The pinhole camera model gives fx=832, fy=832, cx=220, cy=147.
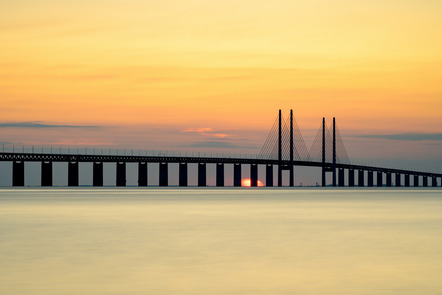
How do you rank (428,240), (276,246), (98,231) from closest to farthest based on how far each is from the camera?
(276,246) < (428,240) < (98,231)

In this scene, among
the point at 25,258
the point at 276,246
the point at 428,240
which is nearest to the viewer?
the point at 25,258

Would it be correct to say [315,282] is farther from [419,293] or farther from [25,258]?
[25,258]

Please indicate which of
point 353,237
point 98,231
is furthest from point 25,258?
point 353,237

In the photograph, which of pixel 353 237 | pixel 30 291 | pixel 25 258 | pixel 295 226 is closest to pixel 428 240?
pixel 353 237

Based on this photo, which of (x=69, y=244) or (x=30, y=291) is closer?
(x=30, y=291)

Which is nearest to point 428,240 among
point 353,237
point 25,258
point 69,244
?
point 353,237

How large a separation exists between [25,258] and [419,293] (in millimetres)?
11383

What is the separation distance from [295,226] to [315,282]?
1965 cm

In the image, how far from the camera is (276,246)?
2680 centimetres

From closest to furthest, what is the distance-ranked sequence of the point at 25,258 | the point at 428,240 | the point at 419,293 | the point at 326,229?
the point at 419,293 < the point at 25,258 < the point at 428,240 < the point at 326,229

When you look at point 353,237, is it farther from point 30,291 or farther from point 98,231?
point 30,291

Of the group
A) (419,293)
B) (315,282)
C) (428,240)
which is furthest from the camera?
(428,240)

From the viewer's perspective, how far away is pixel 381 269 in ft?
66.5

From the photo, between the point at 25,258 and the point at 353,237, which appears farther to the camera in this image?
the point at 353,237
